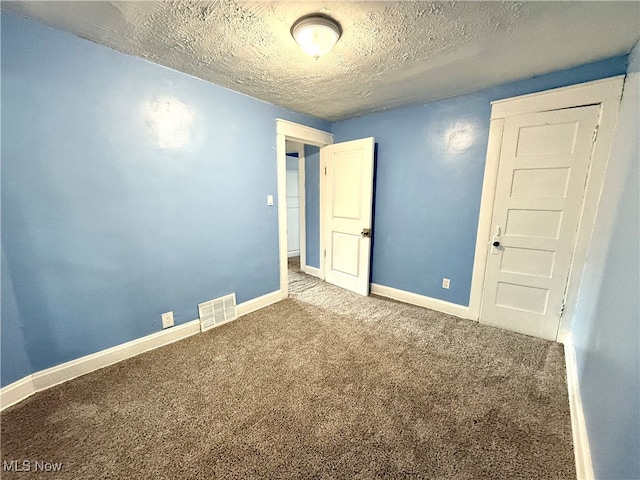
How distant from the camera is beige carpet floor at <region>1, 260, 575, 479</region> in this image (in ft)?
3.83

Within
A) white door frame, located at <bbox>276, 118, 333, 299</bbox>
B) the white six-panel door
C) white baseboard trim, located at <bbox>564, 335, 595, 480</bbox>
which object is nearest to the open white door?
white door frame, located at <bbox>276, 118, 333, 299</bbox>

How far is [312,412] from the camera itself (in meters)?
1.45

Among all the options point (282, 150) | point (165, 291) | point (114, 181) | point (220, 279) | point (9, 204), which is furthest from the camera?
point (282, 150)

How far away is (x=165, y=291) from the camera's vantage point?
2084 mm

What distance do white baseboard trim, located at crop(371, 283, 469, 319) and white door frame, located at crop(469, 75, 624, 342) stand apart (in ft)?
0.79

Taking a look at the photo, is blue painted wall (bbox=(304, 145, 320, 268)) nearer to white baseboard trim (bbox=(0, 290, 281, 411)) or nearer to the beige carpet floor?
the beige carpet floor

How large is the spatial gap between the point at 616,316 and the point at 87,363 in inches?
126

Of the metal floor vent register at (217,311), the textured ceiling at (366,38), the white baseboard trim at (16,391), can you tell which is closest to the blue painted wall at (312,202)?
the textured ceiling at (366,38)

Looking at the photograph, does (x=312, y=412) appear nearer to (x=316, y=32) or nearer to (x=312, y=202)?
(x=316, y=32)

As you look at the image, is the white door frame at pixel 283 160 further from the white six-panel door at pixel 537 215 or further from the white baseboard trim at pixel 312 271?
the white six-panel door at pixel 537 215

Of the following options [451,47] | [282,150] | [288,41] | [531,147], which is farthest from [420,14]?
[282,150]

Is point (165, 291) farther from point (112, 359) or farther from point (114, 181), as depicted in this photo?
point (114, 181)

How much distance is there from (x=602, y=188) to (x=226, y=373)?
10.4 feet

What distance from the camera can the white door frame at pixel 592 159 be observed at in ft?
5.86
